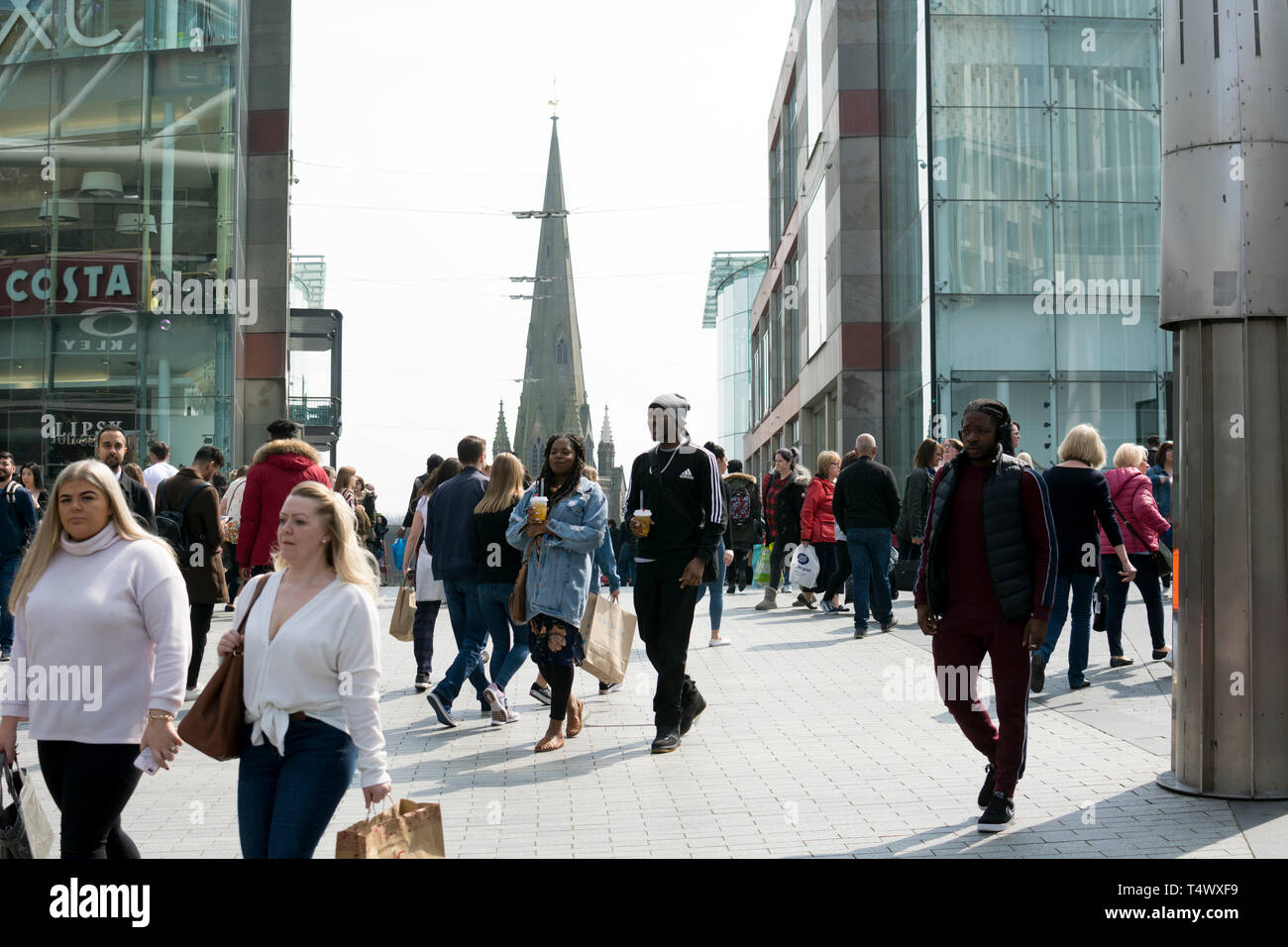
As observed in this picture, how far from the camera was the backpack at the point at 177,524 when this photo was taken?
1065 centimetres

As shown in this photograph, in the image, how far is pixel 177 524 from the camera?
35.5ft

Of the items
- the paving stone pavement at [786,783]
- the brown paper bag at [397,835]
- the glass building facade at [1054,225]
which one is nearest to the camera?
the brown paper bag at [397,835]

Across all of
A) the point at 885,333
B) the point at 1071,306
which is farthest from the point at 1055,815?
the point at 885,333

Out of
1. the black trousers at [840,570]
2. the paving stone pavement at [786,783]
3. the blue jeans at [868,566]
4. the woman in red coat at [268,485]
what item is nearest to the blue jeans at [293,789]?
the paving stone pavement at [786,783]

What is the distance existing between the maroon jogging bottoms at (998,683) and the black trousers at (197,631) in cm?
615

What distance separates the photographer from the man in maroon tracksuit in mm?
6539

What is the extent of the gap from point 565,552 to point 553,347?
113 metres

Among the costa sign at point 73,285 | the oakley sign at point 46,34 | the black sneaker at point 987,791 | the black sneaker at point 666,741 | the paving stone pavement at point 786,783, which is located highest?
the oakley sign at point 46,34

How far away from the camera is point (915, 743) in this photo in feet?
28.5

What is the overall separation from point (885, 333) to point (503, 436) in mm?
98849

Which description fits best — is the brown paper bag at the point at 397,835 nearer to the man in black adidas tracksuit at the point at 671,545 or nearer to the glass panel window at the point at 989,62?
the man in black adidas tracksuit at the point at 671,545

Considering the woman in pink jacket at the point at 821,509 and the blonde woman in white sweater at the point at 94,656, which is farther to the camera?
the woman in pink jacket at the point at 821,509

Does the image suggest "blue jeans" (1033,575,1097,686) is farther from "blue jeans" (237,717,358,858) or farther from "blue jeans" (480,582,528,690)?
"blue jeans" (237,717,358,858)
